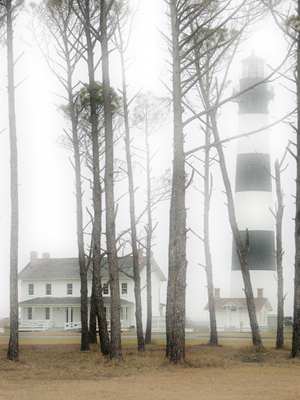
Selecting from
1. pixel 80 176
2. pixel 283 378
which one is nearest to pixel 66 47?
pixel 80 176

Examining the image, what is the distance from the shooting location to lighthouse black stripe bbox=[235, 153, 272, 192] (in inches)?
1330

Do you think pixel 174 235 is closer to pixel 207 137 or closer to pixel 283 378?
pixel 283 378

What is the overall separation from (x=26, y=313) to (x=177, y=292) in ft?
121

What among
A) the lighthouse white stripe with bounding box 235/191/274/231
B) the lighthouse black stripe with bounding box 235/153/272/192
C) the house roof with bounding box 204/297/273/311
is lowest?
the house roof with bounding box 204/297/273/311

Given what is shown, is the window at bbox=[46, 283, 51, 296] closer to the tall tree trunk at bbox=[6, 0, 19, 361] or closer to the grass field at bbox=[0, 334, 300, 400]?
the tall tree trunk at bbox=[6, 0, 19, 361]

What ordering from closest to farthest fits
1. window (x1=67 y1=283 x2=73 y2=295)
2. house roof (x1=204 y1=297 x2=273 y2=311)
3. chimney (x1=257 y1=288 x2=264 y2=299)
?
chimney (x1=257 y1=288 x2=264 y2=299)
house roof (x1=204 y1=297 x2=273 y2=311)
window (x1=67 y1=283 x2=73 y2=295)

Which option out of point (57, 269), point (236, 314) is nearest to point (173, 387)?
point (236, 314)

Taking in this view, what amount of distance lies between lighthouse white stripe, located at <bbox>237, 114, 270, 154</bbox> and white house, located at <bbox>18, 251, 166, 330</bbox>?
51.4 feet

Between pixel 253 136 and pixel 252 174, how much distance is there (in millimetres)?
2562

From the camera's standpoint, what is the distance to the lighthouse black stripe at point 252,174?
33.8 meters

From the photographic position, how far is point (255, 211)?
109 feet

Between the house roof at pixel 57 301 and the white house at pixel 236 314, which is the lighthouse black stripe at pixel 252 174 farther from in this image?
the house roof at pixel 57 301

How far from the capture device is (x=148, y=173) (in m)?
25.3

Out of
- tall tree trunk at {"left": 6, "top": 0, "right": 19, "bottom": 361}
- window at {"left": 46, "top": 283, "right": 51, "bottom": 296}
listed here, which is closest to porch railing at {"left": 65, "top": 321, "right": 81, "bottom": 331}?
→ window at {"left": 46, "top": 283, "right": 51, "bottom": 296}
